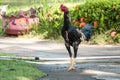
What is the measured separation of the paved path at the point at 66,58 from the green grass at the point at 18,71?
275mm

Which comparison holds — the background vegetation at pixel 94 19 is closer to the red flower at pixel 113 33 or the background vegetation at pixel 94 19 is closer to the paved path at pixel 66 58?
the red flower at pixel 113 33

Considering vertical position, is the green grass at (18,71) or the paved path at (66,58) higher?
the green grass at (18,71)

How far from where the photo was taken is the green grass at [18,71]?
28.4 ft

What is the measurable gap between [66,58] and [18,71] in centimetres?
270

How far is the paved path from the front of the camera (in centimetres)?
927

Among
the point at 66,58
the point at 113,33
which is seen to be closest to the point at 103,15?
the point at 113,33

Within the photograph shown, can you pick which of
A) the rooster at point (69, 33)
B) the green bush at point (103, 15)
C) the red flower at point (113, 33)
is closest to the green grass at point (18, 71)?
the rooster at point (69, 33)

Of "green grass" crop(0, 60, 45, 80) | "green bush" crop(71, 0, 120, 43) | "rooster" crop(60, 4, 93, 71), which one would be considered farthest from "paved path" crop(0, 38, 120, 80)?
"green bush" crop(71, 0, 120, 43)

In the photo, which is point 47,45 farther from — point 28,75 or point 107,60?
point 28,75

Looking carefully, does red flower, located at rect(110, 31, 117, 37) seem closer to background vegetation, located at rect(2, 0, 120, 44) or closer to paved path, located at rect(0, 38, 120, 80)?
background vegetation, located at rect(2, 0, 120, 44)

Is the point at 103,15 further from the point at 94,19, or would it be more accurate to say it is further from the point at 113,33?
the point at 113,33

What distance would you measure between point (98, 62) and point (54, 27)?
5.29 metres

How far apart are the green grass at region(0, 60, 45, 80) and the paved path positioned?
27cm

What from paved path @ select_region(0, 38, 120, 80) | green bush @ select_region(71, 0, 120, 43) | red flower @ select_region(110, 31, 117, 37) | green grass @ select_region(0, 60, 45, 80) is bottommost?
paved path @ select_region(0, 38, 120, 80)
